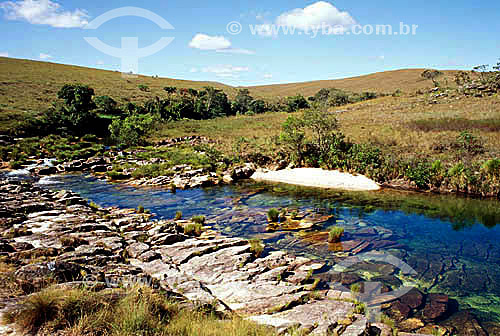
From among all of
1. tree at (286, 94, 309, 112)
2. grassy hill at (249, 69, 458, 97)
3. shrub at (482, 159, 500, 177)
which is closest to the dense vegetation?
shrub at (482, 159, 500, 177)

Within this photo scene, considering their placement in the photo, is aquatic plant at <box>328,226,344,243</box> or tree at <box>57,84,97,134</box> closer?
aquatic plant at <box>328,226,344,243</box>

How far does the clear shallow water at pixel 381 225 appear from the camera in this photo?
10.1 meters

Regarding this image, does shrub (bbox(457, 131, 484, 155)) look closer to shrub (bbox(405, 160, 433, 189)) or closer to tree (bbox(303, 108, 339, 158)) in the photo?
shrub (bbox(405, 160, 433, 189))

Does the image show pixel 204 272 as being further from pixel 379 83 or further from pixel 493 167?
pixel 379 83

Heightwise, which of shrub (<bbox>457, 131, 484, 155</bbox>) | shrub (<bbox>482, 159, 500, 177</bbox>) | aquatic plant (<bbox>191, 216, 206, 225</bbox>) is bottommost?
aquatic plant (<bbox>191, 216, 206, 225</bbox>)

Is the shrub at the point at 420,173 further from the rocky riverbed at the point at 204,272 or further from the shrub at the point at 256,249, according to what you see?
the shrub at the point at 256,249

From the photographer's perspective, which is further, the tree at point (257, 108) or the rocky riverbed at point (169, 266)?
the tree at point (257, 108)

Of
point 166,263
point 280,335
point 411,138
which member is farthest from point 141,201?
point 411,138

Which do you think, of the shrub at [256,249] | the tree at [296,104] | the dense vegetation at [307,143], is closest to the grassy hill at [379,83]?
the tree at [296,104]

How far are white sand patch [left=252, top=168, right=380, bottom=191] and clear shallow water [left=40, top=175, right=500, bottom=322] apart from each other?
5.36 ft

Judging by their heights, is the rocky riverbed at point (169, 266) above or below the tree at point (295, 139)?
below

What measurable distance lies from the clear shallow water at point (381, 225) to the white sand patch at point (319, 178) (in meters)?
1.63

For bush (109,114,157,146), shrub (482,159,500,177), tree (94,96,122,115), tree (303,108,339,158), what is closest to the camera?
shrub (482,159,500,177)

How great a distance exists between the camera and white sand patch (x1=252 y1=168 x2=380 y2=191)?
77.0ft
